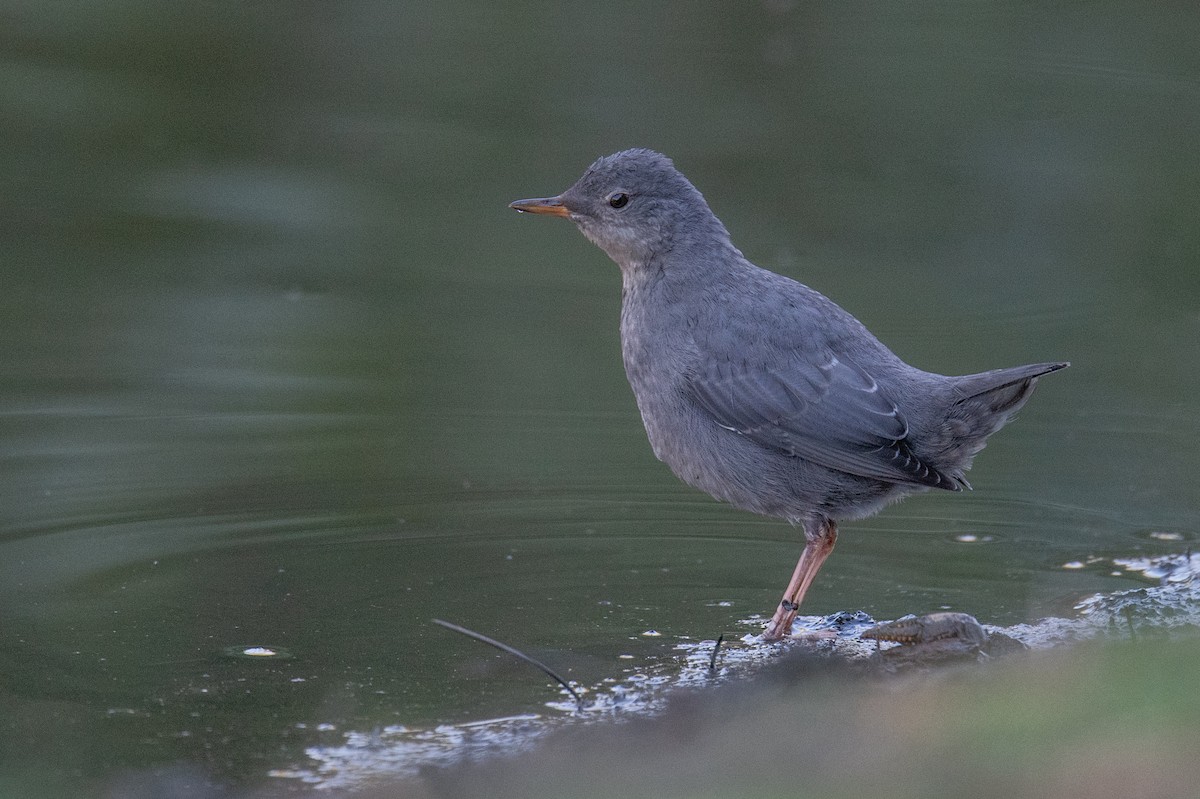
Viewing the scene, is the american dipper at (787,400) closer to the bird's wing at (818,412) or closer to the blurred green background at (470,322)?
the bird's wing at (818,412)

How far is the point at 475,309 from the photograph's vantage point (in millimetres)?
8680

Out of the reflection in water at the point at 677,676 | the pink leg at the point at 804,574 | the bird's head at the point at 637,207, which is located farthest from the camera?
the bird's head at the point at 637,207

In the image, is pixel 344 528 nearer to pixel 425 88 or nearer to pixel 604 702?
pixel 604 702

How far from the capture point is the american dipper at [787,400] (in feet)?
16.6

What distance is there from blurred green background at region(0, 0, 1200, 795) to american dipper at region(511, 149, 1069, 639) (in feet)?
1.29

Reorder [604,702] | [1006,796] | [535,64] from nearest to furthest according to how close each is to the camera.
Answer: [1006,796]
[604,702]
[535,64]

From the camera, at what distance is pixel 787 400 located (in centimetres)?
521

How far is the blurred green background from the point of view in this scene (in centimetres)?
487

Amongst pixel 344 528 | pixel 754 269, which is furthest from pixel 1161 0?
pixel 344 528

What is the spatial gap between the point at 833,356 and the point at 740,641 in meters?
1.07

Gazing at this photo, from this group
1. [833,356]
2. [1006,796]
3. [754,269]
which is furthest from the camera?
[754,269]

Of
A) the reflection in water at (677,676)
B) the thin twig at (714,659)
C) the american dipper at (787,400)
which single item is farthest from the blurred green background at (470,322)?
the american dipper at (787,400)

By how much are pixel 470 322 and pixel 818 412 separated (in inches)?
145

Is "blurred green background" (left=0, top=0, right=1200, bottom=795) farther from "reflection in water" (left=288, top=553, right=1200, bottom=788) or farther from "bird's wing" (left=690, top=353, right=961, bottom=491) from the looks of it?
"bird's wing" (left=690, top=353, right=961, bottom=491)
